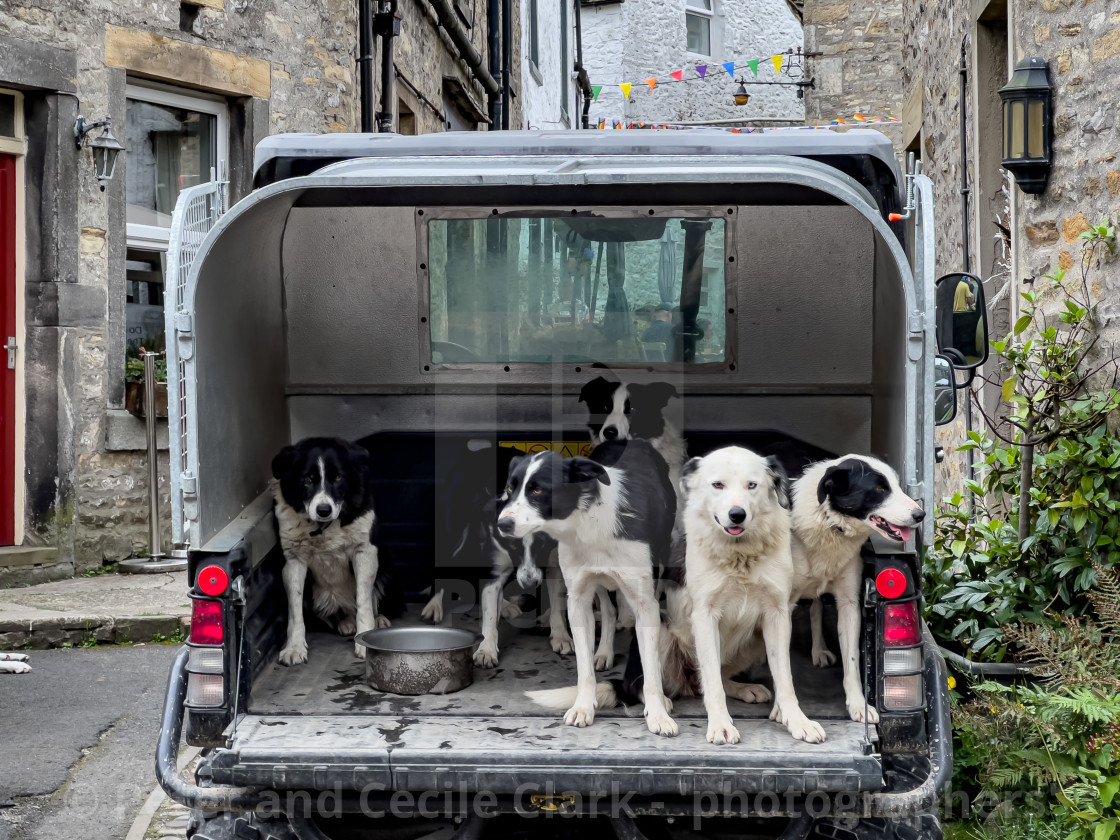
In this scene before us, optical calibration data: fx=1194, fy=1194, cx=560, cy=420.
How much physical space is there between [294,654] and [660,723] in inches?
61.0

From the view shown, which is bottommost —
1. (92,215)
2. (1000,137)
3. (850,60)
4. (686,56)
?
(92,215)

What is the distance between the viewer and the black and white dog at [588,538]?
3.81 meters

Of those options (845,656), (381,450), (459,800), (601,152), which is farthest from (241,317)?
(845,656)

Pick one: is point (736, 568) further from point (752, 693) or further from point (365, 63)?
point (365, 63)

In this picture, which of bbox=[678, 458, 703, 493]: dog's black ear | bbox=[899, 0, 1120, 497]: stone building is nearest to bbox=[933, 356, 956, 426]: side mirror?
bbox=[678, 458, 703, 493]: dog's black ear

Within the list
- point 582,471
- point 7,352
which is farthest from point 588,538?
point 7,352

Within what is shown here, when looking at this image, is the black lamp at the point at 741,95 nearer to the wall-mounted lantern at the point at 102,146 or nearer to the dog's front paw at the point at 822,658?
the wall-mounted lantern at the point at 102,146

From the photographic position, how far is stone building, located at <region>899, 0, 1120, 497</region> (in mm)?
5859

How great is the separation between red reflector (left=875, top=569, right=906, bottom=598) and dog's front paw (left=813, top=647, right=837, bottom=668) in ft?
3.01

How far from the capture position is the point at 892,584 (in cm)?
360

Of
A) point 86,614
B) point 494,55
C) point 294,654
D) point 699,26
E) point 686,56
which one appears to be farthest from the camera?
point 699,26

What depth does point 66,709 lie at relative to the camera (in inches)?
244

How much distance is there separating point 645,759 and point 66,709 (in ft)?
13.1

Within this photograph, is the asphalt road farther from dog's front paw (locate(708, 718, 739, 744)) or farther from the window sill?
dog's front paw (locate(708, 718, 739, 744))
